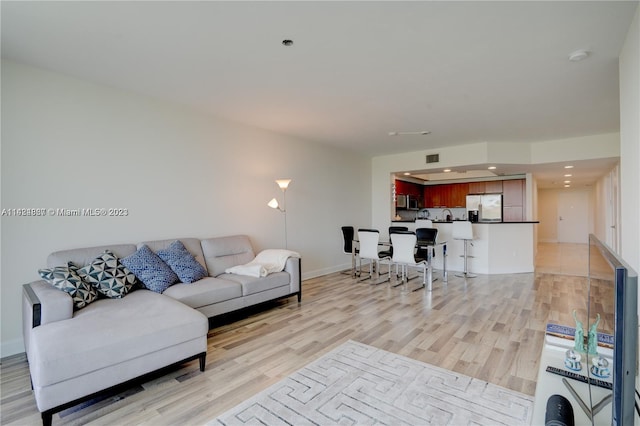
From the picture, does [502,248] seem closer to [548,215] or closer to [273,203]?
[273,203]

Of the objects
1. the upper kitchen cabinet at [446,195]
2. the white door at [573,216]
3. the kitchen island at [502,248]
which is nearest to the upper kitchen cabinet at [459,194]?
the upper kitchen cabinet at [446,195]

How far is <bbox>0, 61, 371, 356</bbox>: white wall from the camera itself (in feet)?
9.66

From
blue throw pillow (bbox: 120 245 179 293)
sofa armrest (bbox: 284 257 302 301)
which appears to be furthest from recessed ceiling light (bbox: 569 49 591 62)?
blue throw pillow (bbox: 120 245 179 293)

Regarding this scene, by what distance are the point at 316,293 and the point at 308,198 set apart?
1.91 m

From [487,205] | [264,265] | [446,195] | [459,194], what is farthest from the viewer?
[446,195]

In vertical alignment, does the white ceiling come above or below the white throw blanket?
above

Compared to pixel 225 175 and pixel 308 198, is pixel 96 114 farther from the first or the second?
pixel 308 198

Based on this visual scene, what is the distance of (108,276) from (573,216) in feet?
49.7

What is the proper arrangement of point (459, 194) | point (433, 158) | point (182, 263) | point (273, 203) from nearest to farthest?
1. point (182, 263)
2. point (273, 203)
3. point (433, 158)
4. point (459, 194)

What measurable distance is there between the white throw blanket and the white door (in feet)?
42.2

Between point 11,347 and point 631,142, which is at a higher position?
point 631,142

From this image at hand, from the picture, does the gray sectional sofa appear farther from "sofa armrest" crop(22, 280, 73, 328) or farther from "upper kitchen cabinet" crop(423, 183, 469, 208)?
"upper kitchen cabinet" crop(423, 183, 469, 208)

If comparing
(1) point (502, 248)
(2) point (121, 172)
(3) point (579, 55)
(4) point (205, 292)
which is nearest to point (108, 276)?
(4) point (205, 292)

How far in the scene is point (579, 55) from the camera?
9.09ft
